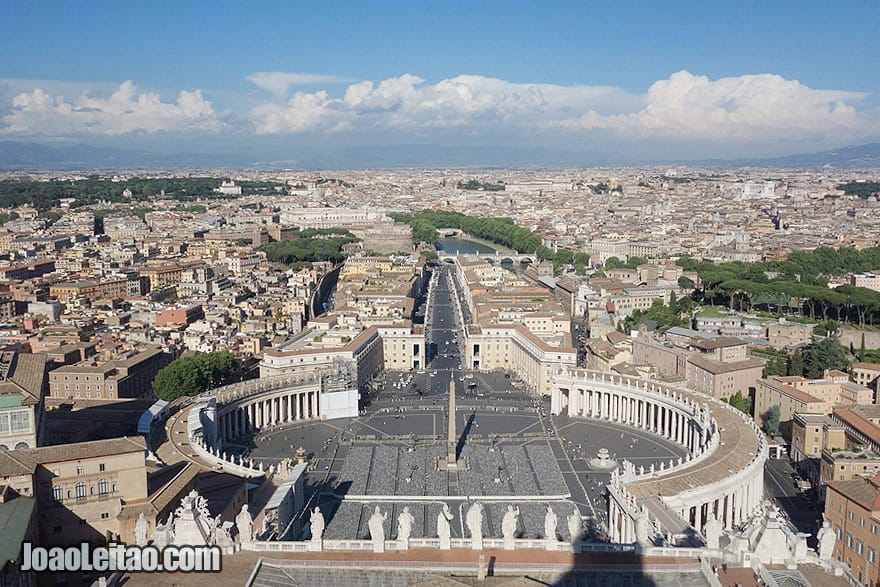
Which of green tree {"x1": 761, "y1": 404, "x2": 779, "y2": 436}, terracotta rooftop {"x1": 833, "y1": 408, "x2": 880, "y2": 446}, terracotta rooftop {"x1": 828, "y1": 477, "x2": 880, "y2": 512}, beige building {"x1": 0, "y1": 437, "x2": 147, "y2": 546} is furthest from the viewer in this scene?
green tree {"x1": 761, "y1": 404, "x2": 779, "y2": 436}

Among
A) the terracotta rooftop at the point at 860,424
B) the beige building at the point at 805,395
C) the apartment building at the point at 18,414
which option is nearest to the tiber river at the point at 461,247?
the beige building at the point at 805,395

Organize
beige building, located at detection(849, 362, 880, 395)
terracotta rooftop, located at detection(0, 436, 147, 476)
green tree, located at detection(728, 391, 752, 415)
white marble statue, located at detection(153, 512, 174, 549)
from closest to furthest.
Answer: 1. white marble statue, located at detection(153, 512, 174, 549)
2. terracotta rooftop, located at detection(0, 436, 147, 476)
3. green tree, located at detection(728, 391, 752, 415)
4. beige building, located at detection(849, 362, 880, 395)

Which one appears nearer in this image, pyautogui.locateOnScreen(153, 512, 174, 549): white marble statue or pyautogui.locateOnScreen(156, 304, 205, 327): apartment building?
pyautogui.locateOnScreen(153, 512, 174, 549): white marble statue

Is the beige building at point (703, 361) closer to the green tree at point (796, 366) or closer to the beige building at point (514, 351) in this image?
the green tree at point (796, 366)

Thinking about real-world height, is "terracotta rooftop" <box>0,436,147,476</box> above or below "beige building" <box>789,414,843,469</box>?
above

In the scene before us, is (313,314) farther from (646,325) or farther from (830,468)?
(830,468)

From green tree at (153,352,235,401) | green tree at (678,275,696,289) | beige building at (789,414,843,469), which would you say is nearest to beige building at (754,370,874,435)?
beige building at (789,414,843,469)

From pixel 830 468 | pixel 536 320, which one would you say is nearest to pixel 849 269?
pixel 536 320

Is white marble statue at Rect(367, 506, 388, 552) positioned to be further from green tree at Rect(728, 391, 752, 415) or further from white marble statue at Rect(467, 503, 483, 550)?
green tree at Rect(728, 391, 752, 415)

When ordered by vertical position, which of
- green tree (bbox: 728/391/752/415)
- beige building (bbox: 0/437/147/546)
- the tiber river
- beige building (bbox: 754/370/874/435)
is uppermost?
beige building (bbox: 0/437/147/546)

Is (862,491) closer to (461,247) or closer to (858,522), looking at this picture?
(858,522)
